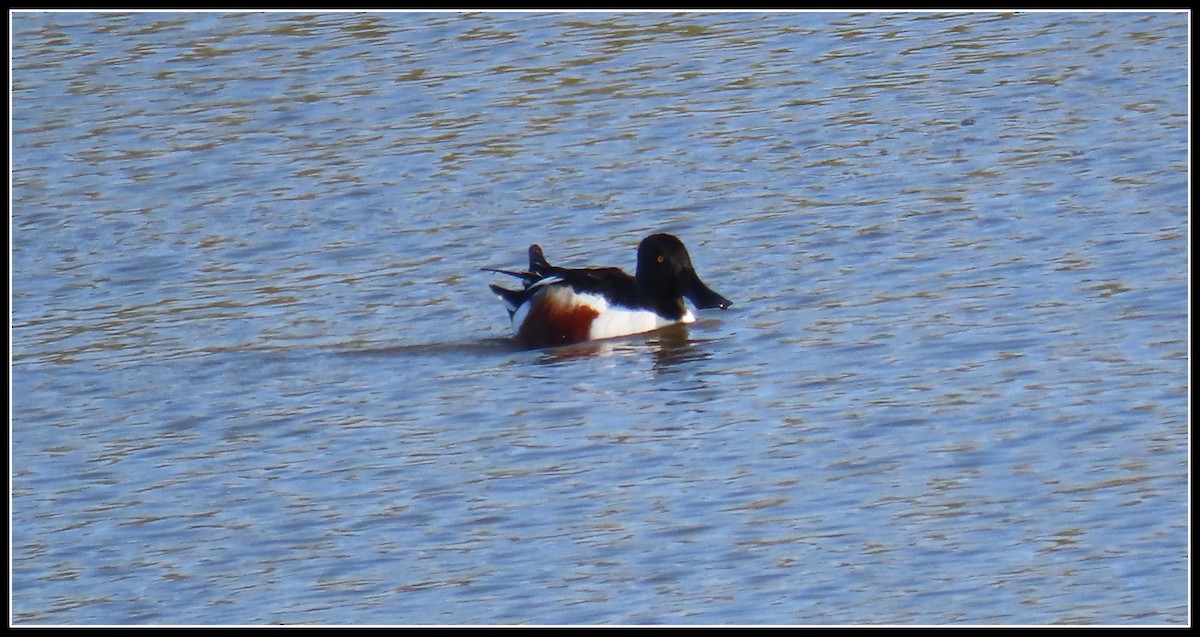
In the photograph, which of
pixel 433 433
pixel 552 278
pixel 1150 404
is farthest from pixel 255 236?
pixel 1150 404

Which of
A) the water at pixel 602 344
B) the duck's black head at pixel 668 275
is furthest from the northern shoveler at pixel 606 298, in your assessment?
the water at pixel 602 344

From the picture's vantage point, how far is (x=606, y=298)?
10312mm

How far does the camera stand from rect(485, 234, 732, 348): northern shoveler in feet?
33.4

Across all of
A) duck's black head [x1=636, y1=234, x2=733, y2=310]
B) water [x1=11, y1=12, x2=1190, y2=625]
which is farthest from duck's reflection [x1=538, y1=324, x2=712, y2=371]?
duck's black head [x1=636, y1=234, x2=733, y2=310]

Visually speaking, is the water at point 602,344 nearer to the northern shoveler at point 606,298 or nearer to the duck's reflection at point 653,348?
the duck's reflection at point 653,348

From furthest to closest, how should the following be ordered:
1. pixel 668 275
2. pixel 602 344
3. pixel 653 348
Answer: pixel 668 275 → pixel 602 344 → pixel 653 348

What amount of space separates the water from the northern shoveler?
0.16 m

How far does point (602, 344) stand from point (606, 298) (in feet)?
0.79

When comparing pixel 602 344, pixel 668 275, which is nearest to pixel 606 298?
pixel 602 344

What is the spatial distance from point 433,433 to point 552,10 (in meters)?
8.96

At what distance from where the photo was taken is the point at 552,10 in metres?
16.8

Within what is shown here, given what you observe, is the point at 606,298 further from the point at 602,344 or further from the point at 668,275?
the point at 668,275

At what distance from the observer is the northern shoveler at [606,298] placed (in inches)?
400

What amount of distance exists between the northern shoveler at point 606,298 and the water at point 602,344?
0.53 feet
